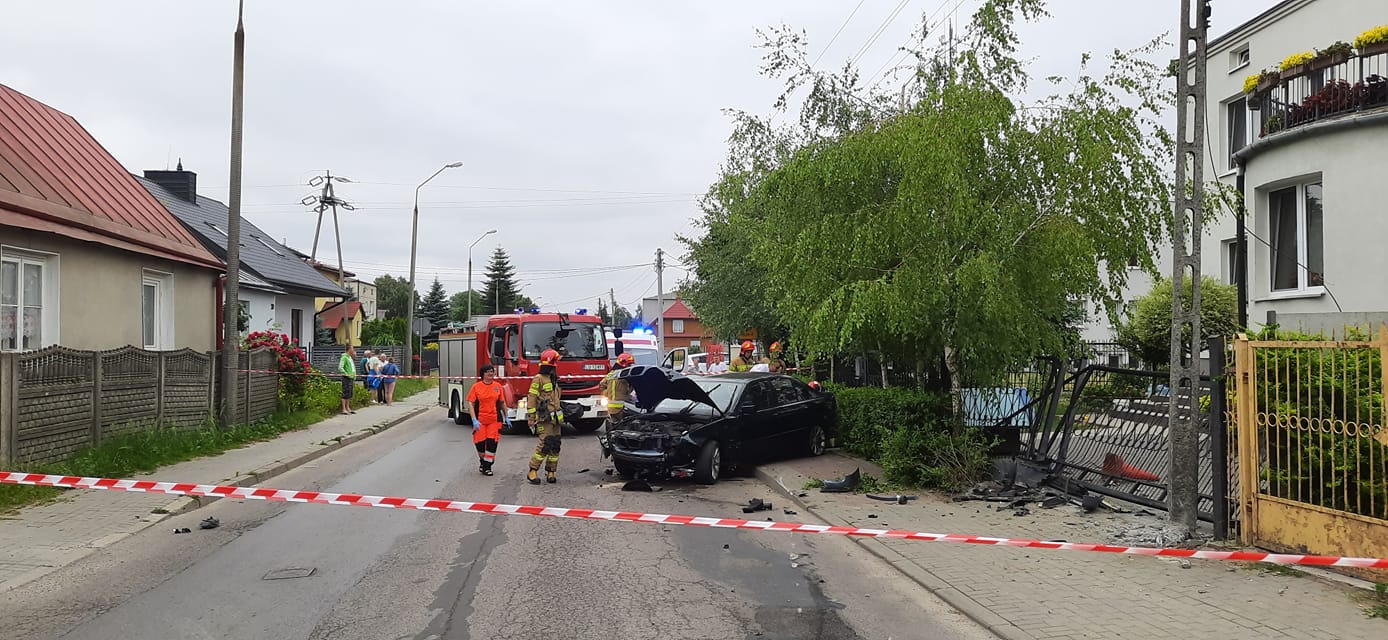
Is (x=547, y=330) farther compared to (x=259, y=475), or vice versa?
(x=547, y=330)

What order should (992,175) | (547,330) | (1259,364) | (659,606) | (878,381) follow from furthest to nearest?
(547,330), (878,381), (992,175), (1259,364), (659,606)

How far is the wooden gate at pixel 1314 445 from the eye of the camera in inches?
245

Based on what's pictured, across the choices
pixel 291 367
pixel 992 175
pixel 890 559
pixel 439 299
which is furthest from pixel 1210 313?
pixel 439 299

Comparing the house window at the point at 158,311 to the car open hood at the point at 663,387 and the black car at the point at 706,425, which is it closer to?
the black car at the point at 706,425

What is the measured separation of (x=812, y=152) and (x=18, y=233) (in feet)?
31.3

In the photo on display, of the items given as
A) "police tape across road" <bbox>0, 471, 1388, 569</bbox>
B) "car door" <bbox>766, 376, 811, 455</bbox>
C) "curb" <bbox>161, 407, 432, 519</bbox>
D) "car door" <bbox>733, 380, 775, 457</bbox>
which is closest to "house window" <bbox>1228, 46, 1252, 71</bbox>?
"car door" <bbox>766, 376, 811, 455</bbox>

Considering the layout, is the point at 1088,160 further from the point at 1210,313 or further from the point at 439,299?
the point at 439,299

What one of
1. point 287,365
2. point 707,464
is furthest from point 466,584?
point 287,365

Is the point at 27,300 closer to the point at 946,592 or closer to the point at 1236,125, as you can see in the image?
the point at 946,592

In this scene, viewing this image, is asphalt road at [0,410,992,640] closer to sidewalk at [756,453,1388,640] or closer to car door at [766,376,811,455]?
sidewalk at [756,453,1388,640]

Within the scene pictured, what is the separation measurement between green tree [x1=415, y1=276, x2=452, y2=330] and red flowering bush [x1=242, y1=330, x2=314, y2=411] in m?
61.6

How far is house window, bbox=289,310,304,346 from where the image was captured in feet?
99.9

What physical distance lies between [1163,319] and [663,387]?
11337 millimetres

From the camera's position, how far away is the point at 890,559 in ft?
24.3
